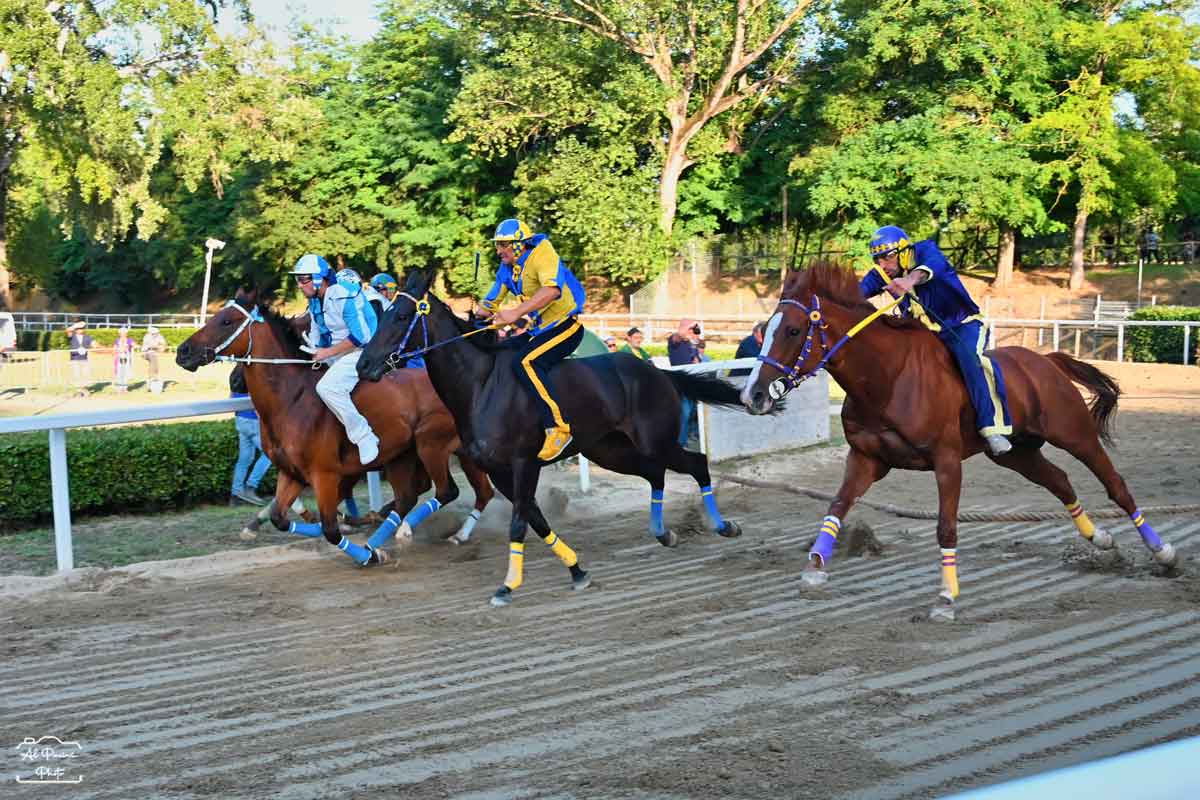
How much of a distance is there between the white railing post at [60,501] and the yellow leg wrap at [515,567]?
3.27 metres

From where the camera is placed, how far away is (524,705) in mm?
4934

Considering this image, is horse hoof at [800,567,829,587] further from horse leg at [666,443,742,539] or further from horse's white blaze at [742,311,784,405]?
horse leg at [666,443,742,539]

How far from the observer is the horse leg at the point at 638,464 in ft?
28.5

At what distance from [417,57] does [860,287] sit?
4490 centimetres

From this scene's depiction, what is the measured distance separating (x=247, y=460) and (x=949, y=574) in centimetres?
667

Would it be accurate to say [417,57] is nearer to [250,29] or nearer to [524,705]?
[250,29]

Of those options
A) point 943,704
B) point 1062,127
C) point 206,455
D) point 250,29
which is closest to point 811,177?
point 1062,127

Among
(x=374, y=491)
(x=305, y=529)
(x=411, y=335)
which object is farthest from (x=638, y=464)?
(x=374, y=491)

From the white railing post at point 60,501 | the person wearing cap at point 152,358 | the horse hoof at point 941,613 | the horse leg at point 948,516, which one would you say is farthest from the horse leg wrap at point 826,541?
the person wearing cap at point 152,358

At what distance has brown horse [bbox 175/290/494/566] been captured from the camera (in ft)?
27.2

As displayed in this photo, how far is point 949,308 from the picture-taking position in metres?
7.19

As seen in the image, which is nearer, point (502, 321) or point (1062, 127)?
point (502, 321)

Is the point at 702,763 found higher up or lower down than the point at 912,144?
lower down

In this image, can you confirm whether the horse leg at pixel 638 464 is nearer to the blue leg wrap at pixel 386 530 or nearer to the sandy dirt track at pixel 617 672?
the sandy dirt track at pixel 617 672
